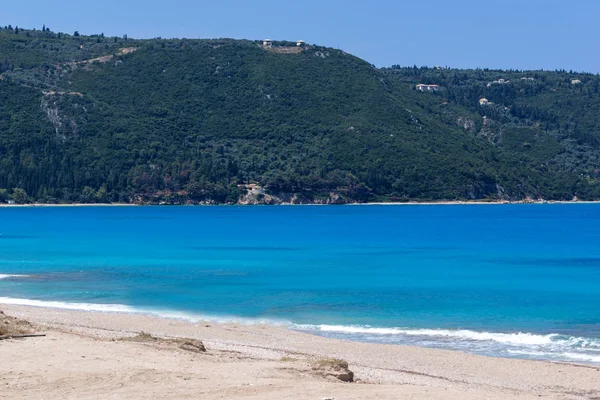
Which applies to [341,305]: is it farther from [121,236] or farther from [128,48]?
[128,48]

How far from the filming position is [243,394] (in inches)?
478

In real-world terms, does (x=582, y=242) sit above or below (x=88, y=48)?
below

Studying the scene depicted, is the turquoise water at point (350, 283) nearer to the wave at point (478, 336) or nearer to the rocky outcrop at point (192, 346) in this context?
the wave at point (478, 336)

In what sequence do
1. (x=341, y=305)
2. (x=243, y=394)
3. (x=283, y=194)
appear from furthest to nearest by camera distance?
(x=283, y=194), (x=341, y=305), (x=243, y=394)

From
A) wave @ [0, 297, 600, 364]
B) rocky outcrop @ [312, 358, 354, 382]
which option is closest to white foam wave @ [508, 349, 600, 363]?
wave @ [0, 297, 600, 364]

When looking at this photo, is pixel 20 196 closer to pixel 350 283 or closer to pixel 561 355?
pixel 350 283

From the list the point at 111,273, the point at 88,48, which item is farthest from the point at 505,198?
the point at 111,273

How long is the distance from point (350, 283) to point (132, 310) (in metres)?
10.9

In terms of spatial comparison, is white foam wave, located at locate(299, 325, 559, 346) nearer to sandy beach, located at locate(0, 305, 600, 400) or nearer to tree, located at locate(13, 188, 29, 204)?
sandy beach, located at locate(0, 305, 600, 400)

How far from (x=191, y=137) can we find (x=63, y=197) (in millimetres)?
27130

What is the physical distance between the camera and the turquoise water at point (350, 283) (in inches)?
899

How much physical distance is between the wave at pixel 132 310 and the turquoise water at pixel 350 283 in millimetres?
69

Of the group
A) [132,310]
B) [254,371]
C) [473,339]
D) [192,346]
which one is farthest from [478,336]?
[132,310]

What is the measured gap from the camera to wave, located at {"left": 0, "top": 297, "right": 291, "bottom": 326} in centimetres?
2440
